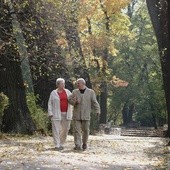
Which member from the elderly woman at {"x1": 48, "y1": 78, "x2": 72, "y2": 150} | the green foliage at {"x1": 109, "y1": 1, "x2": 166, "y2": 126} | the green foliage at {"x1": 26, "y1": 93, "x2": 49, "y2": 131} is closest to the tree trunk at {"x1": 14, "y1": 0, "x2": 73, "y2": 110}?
the green foliage at {"x1": 26, "y1": 93, "x2": 49, "y2": 131}

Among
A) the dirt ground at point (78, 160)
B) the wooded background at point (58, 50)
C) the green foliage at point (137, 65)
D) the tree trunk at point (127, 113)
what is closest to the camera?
the dirt ground at point (78, 160)

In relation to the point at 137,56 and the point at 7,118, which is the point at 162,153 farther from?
the point at 137,56

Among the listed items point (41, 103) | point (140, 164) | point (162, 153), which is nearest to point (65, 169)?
point (140, 164)

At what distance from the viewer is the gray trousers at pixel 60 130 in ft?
44.7

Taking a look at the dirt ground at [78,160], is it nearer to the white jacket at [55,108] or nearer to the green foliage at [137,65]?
the white jacket at [55,108]

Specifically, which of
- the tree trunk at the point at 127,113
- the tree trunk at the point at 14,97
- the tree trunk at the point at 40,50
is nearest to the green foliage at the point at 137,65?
the tree trunk at the point at 127,113

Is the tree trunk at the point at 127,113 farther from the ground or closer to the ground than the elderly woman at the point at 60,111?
farther from the ground

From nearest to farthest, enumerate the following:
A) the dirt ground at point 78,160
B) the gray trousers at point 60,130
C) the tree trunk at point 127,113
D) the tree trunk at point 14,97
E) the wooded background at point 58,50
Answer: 1. the dirt ground at point 78,160
2. the gray trousers at point 60,130
3. the wooded background at point 58,50
4. the tree trunk at point 14,97
5. the tree trunk at point 127,113

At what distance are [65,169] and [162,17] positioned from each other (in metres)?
12.9

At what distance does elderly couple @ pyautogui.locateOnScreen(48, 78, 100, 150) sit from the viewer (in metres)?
13.7

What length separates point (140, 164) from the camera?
35.2 feet

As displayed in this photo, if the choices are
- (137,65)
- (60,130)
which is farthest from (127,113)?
(60,130)

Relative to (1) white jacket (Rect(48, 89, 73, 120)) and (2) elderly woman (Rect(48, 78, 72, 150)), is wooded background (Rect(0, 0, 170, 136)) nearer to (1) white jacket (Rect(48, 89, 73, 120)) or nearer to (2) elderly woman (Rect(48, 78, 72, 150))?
(2) elderly woman (Rect(48, 78, 72, 150))

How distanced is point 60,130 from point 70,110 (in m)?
0.66
